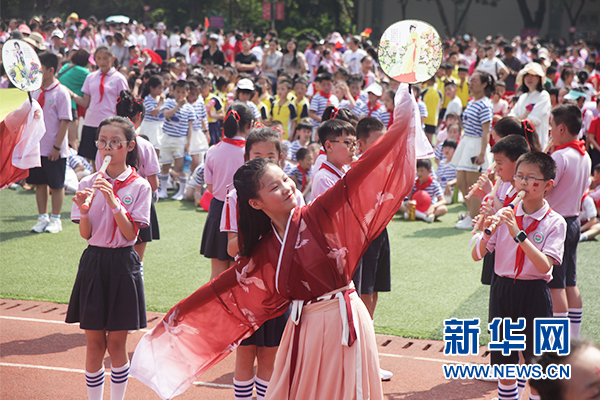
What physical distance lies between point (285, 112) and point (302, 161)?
222 cm

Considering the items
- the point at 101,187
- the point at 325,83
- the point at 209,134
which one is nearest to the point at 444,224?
the point at 325,83

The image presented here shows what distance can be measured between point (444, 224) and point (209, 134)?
5169 mm

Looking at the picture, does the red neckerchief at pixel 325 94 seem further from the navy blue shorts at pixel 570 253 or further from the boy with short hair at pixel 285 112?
the navy blue shorts at pixel 570 253

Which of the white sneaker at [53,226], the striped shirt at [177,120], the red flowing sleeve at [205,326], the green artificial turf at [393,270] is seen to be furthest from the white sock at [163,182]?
the red flowing sleeve at [205,326]

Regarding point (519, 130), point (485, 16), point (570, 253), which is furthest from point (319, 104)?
point (485, 16)

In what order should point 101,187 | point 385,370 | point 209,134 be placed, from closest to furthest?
point 101,187
point 385,370
point 209,134

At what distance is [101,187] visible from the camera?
344 cm

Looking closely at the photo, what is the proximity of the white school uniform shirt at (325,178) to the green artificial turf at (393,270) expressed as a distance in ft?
5.93

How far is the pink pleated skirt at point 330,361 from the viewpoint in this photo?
266 cm

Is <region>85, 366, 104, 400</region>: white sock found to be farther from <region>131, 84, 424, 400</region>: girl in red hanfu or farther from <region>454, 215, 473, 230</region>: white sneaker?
<region>454, 215, 473, 230</region>: white sneaker

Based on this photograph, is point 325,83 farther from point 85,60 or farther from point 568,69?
point 568,69

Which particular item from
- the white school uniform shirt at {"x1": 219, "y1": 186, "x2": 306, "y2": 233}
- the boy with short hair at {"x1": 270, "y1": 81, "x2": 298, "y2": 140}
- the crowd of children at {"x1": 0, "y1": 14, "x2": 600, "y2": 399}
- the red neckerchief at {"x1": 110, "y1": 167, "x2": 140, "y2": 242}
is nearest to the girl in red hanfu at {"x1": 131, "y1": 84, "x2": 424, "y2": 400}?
the crowd of children at {"x1": 0, "y1": 14, "x2": 600, "y2": 399}

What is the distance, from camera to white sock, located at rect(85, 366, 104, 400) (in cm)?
364

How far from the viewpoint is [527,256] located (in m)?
3.43
